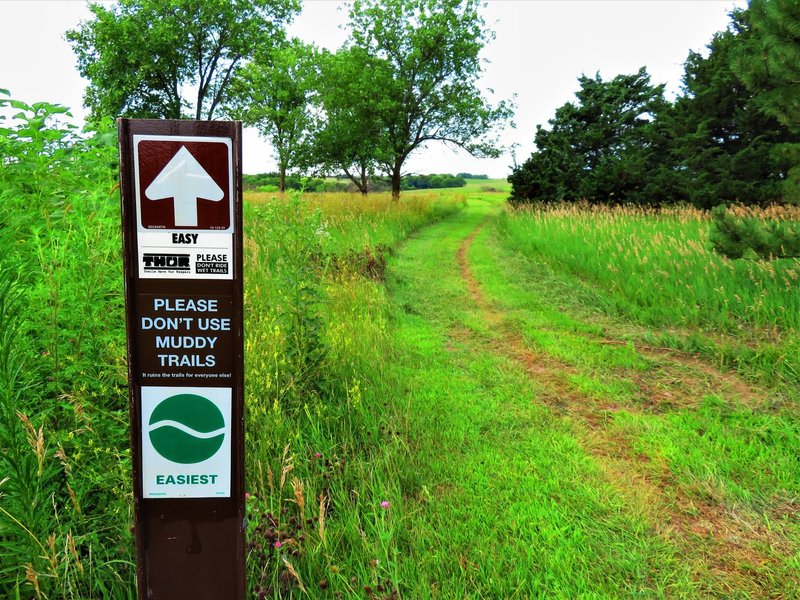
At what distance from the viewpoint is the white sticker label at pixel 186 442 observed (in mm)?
1639

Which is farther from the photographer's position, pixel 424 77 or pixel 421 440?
pixel 424 77

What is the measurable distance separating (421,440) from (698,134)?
15.2 m

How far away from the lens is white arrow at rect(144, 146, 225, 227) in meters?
1.57

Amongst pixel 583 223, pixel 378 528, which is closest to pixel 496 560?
pixel 378 528

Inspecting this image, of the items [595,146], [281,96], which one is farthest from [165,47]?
[595,146]

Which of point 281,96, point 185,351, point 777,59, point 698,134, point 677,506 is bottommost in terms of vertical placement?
point 677,506

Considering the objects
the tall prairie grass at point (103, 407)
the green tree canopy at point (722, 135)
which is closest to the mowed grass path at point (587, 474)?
the tall prairie grass at point (103, 407)

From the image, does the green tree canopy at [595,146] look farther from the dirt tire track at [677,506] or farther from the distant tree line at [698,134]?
the dirt tire track at [677,506]

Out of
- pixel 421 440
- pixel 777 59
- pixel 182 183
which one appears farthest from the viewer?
pixel 777 59

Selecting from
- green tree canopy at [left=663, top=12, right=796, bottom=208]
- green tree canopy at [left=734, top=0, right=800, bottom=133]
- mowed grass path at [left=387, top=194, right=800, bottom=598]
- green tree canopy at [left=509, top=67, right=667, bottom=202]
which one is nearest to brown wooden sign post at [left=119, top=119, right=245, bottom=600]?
mowed grass path at [left=387, top=194, right=800, bottom=598]

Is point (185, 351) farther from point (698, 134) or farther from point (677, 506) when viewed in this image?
point (698, 134)

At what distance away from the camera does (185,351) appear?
163cm

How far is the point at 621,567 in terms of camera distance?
238 cm

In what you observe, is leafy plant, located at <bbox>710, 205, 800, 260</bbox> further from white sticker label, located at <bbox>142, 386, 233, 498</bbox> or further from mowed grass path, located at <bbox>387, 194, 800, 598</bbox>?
white sticker label, located at <bbox>142, 386, 233, 498</bbox>
